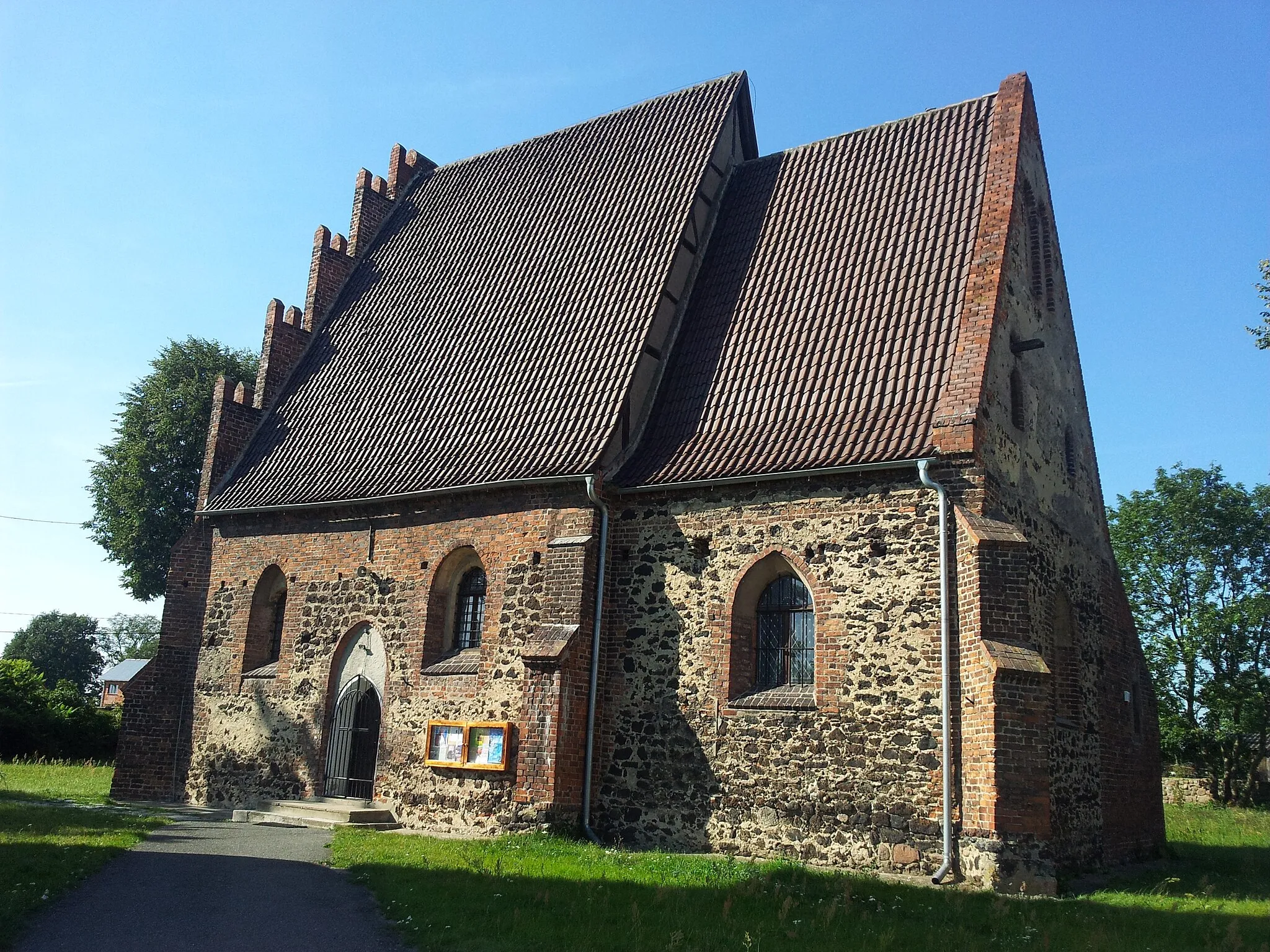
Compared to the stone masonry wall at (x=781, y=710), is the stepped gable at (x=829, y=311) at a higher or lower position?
higher

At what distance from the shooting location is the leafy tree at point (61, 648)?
7781cm

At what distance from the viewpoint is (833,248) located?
1727 centimetres

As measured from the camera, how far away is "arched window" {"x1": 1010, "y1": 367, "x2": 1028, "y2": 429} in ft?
49.3

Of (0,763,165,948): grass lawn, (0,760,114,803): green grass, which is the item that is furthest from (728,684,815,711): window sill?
(0,760,114,803): green grass

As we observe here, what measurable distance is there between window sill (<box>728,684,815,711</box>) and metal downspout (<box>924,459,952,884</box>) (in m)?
1.82

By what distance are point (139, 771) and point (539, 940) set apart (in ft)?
46.5

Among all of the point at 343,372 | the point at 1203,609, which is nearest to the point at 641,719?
the point at 343,372

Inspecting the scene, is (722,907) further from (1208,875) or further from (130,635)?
(130,635)

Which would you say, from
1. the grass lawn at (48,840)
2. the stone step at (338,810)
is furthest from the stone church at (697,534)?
the grass lawn at (48,840)

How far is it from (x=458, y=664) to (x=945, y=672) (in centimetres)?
764

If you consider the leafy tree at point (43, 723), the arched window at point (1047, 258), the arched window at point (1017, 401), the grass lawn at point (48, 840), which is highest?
the arched window at point (1047, 258)

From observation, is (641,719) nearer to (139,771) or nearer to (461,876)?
(461,876)

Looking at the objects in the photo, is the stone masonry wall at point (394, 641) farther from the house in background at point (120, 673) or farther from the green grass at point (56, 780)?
the house in background at point (120, 673)

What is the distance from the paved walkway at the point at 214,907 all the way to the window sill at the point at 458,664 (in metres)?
3.91
